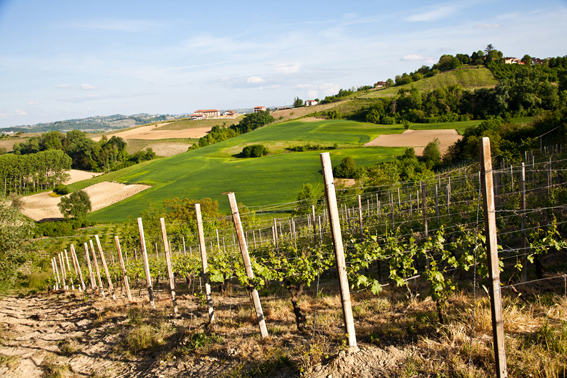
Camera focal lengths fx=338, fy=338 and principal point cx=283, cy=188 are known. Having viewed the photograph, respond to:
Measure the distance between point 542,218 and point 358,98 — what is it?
257 feet

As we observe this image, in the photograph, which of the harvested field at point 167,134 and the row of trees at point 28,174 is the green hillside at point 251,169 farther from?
the harvested field at point 167,134

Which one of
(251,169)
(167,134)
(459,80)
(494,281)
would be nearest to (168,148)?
(167,134)

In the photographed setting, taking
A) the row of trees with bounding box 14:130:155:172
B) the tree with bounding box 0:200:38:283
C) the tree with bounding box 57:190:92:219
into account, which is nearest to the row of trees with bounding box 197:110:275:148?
the row of trees with bounding box 14:130:155:172

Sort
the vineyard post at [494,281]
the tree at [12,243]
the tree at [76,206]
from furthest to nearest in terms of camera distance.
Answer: the tree at [76,206] < the tree at [12,243] < the vineyard post at [494,281]

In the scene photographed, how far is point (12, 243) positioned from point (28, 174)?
64.6 meters

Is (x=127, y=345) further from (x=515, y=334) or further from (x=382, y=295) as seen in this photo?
(x=515, y=334)

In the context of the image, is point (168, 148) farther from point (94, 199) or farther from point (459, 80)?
point (459, 80)

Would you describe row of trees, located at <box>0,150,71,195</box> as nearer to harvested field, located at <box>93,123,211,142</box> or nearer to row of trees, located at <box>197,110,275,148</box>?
harvested field, located at <box>93,123,211,142</box>

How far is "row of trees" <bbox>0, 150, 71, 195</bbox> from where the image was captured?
6297cm

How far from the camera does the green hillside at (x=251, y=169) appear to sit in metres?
41.7

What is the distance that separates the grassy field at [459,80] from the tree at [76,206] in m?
63.1

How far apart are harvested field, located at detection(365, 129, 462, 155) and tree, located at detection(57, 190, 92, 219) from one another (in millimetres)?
40258

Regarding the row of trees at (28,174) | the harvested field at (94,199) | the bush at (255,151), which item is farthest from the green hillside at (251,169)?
the row of trees at (28,174)

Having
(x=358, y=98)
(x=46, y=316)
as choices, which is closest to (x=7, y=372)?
(x=46, y=316)
